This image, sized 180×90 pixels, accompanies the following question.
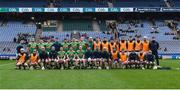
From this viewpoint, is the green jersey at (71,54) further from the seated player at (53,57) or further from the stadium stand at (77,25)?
the stadium stand at (77,25)

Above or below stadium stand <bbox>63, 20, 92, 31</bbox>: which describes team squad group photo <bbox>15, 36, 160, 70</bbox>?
below

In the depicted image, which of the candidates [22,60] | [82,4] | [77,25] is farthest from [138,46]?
[82,4]

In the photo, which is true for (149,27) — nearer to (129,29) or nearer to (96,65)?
(129,29)

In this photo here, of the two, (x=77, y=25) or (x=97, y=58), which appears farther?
(x=77, y=25)

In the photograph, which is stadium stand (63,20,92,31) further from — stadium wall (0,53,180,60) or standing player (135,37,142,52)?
standing player (135,37,142,52)

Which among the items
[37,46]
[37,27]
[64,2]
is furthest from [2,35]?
[37,46]

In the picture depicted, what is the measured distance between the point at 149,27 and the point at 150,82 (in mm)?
36079

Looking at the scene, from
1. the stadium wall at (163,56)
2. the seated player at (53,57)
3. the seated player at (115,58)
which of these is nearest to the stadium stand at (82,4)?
the stadium wall at (163,56)

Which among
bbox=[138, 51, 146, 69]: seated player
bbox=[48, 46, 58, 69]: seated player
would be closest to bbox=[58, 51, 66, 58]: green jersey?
bbox=[48, 46, 58, 69]: seated player

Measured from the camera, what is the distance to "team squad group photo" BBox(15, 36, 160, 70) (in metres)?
25.3

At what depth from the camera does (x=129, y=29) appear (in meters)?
52.1

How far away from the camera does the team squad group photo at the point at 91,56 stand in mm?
25312

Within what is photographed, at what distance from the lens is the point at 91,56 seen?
25469 mm

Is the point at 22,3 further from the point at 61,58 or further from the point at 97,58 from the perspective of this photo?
the point at 97,58
